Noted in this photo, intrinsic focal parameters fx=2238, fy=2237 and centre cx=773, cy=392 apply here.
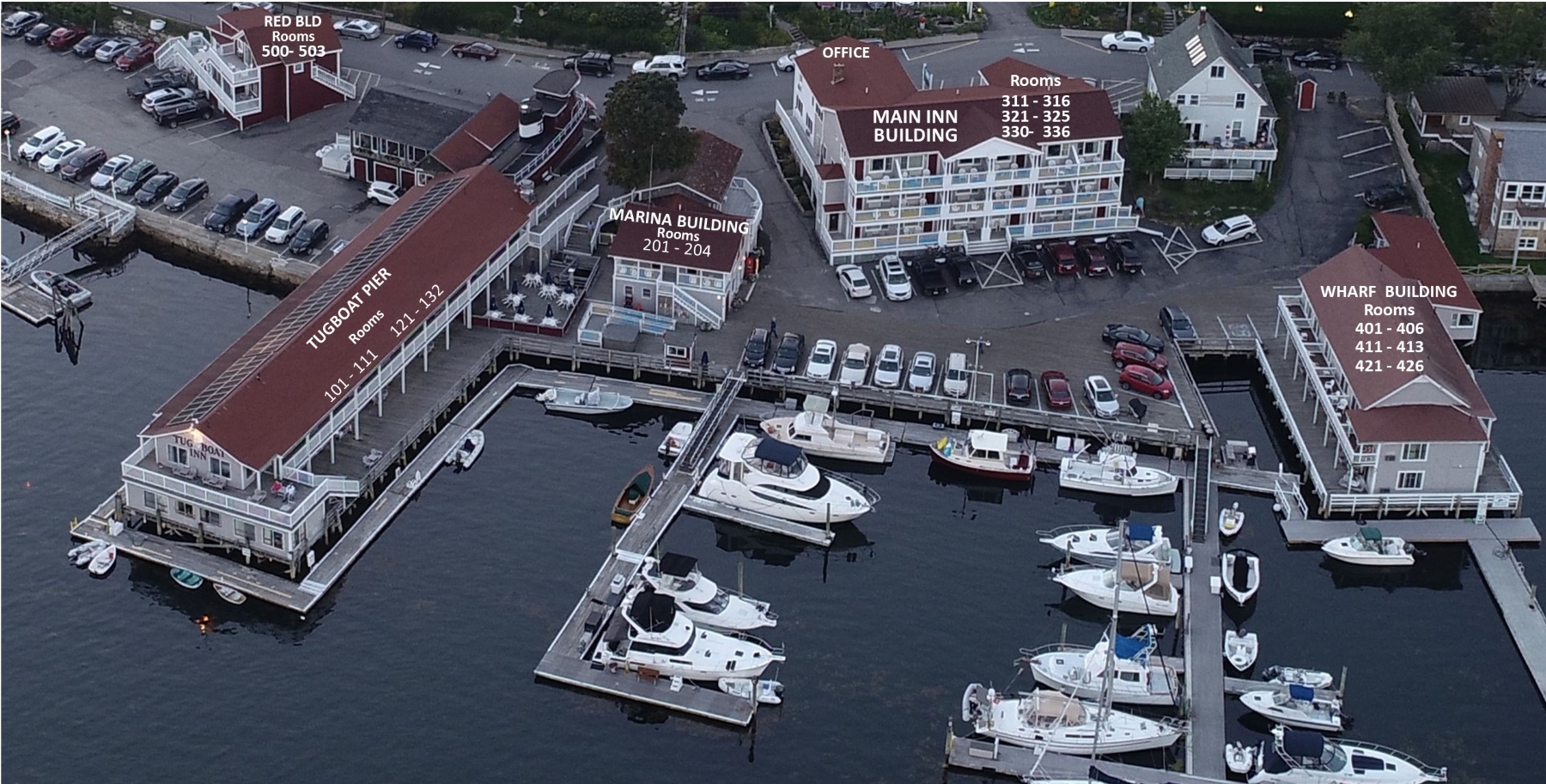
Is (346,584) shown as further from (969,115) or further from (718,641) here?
(969,115)

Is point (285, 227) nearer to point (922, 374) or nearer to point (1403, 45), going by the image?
point (922, 374)

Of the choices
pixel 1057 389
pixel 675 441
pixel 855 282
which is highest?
pixel 855 282

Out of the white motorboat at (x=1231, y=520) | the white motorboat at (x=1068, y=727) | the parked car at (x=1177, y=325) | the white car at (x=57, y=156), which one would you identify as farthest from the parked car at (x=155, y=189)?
the white motorboat at (x=1231, y=520)

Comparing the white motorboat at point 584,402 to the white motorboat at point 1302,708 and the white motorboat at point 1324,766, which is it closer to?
the white motorboat at point 1302,708

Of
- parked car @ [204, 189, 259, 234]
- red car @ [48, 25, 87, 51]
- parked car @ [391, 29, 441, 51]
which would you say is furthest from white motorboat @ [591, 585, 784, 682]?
red car @ [48, 25, 87, 51]

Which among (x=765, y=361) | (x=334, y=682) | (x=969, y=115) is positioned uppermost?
(x=969, y=115)

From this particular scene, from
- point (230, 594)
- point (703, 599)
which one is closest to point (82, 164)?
point (230, 594)

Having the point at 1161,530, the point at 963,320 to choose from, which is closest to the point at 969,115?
the point at 963,320
